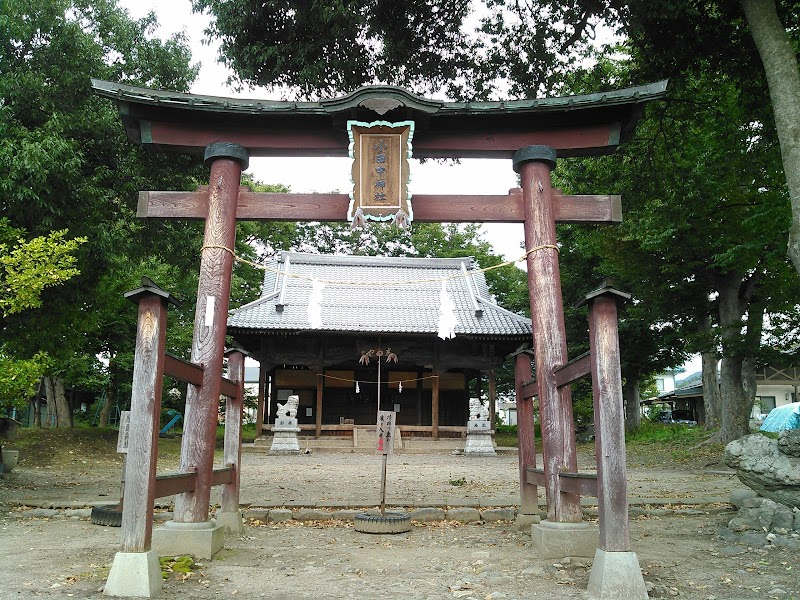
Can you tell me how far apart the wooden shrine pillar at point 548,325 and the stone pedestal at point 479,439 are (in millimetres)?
13813

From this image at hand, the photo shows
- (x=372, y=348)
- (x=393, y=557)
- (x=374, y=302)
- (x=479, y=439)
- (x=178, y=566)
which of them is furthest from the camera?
(x=374, y=302)

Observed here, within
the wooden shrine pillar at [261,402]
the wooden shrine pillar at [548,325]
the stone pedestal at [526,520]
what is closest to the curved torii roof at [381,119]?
the wooden shrine pillar at [548,325]

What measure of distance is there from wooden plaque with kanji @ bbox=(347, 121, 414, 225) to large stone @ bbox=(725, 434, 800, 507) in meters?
4.71

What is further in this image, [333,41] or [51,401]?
[51,401]

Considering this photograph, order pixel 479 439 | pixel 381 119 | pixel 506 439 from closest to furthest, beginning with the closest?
pixel 381 119, pixel 479 439, pixel 506 439

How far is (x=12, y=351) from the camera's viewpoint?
11680 millimetres

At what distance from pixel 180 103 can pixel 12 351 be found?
718 centimetres

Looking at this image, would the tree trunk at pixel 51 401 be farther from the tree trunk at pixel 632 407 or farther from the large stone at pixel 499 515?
the tree trunk at pixel 632 407

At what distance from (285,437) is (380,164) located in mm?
14289

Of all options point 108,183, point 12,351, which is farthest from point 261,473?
point 108,183

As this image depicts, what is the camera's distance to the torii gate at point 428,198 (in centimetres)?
650

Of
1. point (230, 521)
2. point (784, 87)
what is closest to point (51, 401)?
point (230, 521)

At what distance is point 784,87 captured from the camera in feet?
24.8

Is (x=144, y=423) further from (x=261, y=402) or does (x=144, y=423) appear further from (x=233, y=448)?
(x=261, y=402)
